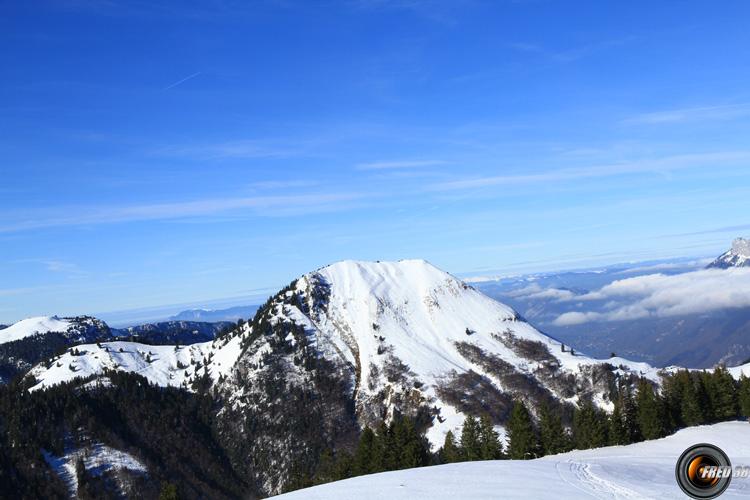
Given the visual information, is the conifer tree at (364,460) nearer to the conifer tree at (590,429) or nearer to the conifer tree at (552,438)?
the conifer tree at (552,438)

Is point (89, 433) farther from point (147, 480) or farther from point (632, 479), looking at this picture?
point (632, 479)

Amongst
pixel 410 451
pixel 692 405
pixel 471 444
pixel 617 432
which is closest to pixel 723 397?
pixel 692 405

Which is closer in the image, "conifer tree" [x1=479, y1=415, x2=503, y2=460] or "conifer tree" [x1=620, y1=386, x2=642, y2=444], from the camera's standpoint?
"conifer tree" [x1=479, y1=415, x2=503, y2=460]

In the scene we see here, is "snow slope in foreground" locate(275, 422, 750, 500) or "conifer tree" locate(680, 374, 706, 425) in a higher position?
"snow slope in foreground" locate(275, 422, 750, 500)

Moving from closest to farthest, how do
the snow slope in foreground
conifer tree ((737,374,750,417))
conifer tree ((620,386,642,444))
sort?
the snow slope in foreground < conifer tree ((620,386,642,444)) < conifer tree ((737,374,750,417))

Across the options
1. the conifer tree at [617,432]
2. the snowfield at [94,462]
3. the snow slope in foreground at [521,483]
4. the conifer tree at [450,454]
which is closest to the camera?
the snow slope in foreground at [521,483]

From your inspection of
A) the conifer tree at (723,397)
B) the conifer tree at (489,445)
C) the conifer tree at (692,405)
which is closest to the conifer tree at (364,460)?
the conifer tree at (489,445)

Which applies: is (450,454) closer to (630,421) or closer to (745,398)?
(630,421)

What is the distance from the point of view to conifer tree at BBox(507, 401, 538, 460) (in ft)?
276

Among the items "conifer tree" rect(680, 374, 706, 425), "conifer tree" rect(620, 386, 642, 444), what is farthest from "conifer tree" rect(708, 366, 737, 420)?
"conifer tree" rect(620, 386, 642, 444)

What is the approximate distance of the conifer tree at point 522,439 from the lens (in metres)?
84.1

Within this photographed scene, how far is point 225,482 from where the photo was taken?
583ft

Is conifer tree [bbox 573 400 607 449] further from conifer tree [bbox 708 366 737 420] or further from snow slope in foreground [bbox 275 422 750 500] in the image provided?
conifer tree [bbox 708 366 737 420]

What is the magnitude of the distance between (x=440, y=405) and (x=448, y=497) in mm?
154016
